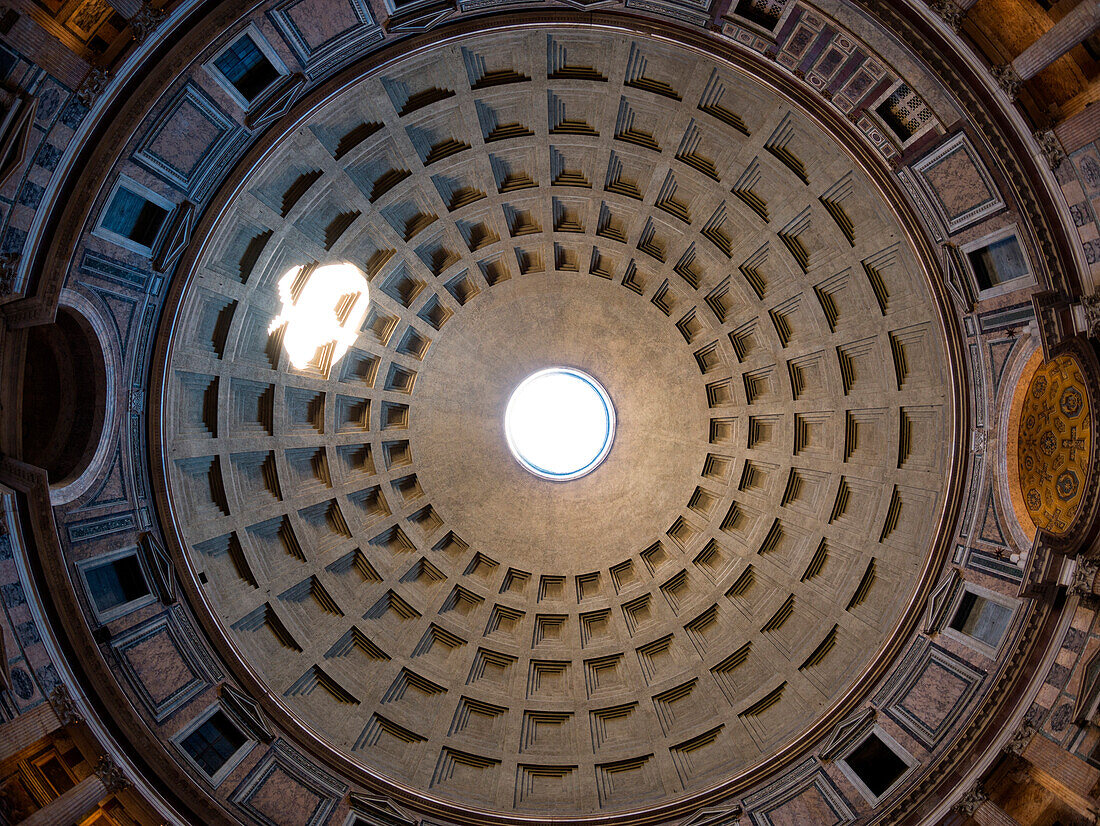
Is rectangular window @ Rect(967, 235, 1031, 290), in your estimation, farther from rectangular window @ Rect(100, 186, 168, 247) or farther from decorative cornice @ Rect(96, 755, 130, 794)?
decorative cornice @ Rect(96, 755, 130, 794)

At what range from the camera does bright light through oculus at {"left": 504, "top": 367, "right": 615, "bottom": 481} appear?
29688mm

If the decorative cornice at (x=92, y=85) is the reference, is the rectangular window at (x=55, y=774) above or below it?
below

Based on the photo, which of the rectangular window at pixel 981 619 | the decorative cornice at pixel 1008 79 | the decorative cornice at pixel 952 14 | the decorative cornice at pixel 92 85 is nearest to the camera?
the decorative cornice at pixel 1008 79

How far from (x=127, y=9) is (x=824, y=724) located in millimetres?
28836

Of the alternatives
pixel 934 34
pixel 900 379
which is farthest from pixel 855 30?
pixel 900 379

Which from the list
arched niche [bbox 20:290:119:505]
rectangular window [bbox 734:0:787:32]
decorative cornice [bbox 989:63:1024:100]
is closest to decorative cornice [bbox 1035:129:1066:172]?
decorative cornice [bbox 989:63:1024:100]

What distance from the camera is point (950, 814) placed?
71.2 feet

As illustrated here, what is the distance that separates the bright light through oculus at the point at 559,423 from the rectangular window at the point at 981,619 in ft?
43.0

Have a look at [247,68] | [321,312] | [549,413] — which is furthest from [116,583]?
[549,413]

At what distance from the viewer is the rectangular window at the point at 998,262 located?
1959 centimetres

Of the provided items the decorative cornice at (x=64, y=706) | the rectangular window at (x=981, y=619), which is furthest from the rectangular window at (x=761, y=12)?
the decorative cornice at (x=64, y=706)

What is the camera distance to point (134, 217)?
20688 millimetres

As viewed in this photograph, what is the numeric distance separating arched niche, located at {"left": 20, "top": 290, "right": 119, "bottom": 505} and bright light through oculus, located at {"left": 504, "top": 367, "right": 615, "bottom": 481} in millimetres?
13708

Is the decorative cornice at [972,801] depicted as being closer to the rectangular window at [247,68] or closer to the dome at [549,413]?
the dome at [549,413]
